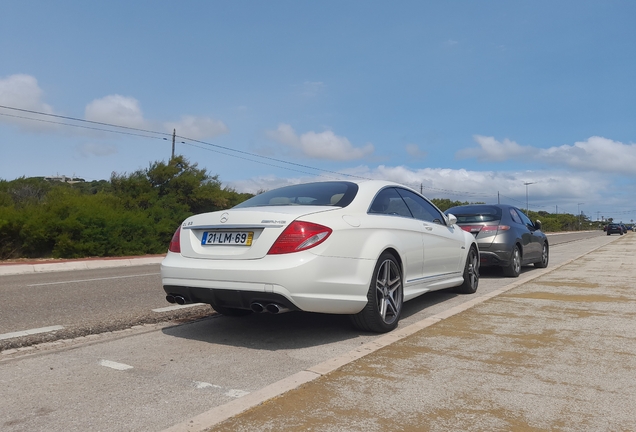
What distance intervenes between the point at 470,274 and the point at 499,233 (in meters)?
2.35

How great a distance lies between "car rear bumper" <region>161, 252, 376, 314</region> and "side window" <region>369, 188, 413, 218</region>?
29.9 inches

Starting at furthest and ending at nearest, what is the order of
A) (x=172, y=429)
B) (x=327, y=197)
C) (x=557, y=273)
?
(x=557, y=273) → (x=327, y=197) → (x=172, y=429)

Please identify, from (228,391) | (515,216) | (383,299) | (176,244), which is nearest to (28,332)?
(176,244)

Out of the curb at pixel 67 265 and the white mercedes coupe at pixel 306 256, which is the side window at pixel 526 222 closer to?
the white mercedes coupe at pixel 306 256

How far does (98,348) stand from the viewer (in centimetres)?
436

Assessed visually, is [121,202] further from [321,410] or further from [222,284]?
[321,410]

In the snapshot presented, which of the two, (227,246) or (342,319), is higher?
(227,246)

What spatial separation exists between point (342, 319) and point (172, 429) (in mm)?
3038

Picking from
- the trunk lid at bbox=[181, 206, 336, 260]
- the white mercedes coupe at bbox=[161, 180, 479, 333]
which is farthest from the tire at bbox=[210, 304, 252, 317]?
the trunk lid at bbox=[181, 206, 336, 260]

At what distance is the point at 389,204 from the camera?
547 centimetres

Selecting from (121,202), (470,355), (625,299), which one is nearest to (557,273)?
(625,299)

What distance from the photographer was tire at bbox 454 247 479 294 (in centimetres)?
730

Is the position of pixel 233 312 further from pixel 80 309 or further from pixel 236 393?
pixel 236 393

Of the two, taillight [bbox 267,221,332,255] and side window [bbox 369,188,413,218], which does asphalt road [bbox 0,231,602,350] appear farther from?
side window [bbox 369,188,413,218]
